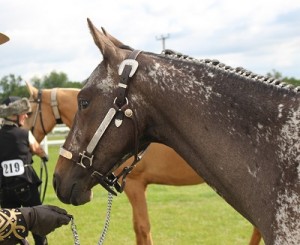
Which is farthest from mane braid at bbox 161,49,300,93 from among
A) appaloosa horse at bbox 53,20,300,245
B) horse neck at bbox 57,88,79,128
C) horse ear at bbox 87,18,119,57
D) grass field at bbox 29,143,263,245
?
grass field at bbox 29,143,263,245

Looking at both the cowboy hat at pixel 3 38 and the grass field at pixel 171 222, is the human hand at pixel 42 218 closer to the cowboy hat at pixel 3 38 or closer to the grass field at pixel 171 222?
the cowboy hat at pixel 3 38

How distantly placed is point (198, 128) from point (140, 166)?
387 cm

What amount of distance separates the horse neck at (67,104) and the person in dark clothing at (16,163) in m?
0.72

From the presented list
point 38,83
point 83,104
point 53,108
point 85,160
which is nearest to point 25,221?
point 85,160

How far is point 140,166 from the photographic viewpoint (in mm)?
6492

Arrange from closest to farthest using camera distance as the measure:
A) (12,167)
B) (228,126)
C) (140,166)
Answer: (228,126), (12,167), (140,166)

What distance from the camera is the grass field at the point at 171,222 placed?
7492 mm

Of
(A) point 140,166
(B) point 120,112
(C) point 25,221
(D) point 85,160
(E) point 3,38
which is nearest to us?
(B) point 120,112

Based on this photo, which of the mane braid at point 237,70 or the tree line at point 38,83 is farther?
the tree line at point 38,83

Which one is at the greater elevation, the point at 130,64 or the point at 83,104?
the point at 130,64

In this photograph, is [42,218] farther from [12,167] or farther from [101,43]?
[12,167]

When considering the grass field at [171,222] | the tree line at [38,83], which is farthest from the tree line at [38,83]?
the grass field at [171,222]

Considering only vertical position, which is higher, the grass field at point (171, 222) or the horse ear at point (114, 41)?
the horse ear at point (114, 41)

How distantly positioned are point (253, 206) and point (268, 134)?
0.39 metres
